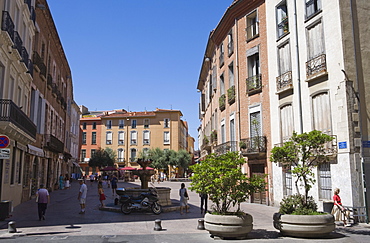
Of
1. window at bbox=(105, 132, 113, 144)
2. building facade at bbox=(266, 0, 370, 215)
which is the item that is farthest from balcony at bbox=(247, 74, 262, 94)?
window at bbox=(105, 132, 113, 144)

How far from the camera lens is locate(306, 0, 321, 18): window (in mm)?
15605

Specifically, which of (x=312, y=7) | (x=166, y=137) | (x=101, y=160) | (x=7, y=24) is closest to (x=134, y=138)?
(x=166, y=137)

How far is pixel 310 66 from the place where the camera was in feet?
51.5

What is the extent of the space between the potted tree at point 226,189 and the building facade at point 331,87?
16.4 ft

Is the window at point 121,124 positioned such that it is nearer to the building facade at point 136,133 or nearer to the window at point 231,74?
the building facade at point 136,133

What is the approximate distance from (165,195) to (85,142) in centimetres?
5861

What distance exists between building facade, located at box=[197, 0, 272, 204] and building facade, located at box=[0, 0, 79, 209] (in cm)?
1203

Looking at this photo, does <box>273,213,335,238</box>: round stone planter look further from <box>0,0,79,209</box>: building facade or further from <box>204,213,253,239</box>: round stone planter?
<box>0,0,79,209</box>: building facade

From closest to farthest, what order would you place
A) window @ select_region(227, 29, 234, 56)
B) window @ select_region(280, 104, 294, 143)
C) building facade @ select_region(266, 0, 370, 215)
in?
building facade @ select_region(266, 0, 370, 215)
window @ select_region(280, 104, 294, 143)
window @ select_region(227, 29, 234, 56)

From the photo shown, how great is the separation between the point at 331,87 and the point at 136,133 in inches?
2272

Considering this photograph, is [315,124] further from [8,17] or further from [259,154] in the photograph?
[8,17]

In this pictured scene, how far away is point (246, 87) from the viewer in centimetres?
2102

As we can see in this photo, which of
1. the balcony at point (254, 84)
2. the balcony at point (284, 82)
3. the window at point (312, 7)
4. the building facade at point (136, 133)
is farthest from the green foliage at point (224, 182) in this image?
the building facade at point (136, 133)

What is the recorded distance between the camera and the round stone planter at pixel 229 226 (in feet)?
32.0
